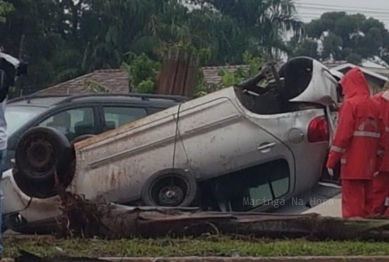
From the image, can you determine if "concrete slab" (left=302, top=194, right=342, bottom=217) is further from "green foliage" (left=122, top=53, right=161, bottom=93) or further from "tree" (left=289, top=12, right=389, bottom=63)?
"tree" (left=289, top=12, right=389, bottom=63)

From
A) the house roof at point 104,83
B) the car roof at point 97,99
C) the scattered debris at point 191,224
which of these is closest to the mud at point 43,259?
the scattered debris at point 191,224

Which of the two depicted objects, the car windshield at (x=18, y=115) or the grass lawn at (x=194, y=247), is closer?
the grass lawn at (x=194, y=247)

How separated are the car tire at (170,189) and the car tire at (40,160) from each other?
0.79 metres

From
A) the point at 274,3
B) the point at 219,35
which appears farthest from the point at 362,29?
the point at 219,35

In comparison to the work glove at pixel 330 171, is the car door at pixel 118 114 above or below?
above

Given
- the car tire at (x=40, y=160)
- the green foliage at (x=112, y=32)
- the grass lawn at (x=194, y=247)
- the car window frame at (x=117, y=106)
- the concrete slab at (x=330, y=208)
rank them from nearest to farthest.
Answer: the grass lawn at (x=194, y=247) → the car tire at (x=40, y=160) → the concrete slab at (x=330, y=208) → the car window frame at (x=117, y=106) → the green foliage at (x=112, y=32)

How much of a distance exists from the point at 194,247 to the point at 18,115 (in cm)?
449

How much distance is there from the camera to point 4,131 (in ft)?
21.7

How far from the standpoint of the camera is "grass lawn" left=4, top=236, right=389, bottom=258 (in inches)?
254

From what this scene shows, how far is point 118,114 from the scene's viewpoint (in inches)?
444

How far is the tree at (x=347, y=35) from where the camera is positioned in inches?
1983

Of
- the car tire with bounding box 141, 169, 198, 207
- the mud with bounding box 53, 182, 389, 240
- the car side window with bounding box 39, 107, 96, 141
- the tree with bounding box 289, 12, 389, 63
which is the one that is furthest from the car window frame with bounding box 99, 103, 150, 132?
the tree with bounding box 289, 12, 389, 63

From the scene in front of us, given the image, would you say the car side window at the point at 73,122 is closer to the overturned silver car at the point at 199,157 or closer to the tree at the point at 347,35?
the overturned silver car at the point at 199,157

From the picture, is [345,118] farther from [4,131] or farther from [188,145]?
[4,131]
